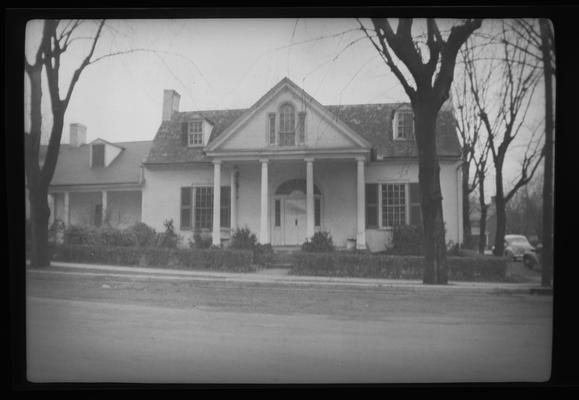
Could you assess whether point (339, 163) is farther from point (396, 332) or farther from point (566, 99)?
point (566, 99)

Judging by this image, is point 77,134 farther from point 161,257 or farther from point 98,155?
point 161,257

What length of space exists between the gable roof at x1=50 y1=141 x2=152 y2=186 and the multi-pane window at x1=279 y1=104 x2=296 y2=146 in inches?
60.8

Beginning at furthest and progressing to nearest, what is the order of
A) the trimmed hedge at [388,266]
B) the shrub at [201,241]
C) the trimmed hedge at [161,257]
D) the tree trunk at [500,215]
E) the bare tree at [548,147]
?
the shrub at [201,241]
the trimmed hedge at [161,257]
the trimmed hedge at [388,266]
the tree trunk at [500,215]
the bare tree at [548,147]

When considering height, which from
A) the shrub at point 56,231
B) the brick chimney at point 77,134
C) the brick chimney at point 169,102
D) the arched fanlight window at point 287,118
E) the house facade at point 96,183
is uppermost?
the brick chimney at point 169,102

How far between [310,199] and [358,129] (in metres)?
0.98

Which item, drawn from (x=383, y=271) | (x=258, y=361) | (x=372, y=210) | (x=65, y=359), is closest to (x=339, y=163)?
(x=372, y=210)

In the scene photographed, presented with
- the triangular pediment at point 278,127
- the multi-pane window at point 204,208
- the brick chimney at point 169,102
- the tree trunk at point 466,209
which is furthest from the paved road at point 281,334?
the brick chimney at point 169,102

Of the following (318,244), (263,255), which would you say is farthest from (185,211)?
(318,244)

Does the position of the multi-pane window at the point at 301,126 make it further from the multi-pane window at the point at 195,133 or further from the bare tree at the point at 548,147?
the bare tree at the point at 548,147

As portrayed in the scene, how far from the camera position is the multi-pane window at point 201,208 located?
6516 millimetres

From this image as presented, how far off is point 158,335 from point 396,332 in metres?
2.68

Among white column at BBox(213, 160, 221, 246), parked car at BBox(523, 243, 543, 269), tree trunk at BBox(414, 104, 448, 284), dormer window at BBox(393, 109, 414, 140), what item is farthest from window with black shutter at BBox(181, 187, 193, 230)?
parked car at BBox(523, 243, 543, 269)

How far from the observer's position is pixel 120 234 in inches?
252

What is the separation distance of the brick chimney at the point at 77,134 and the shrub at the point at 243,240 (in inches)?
79.9
